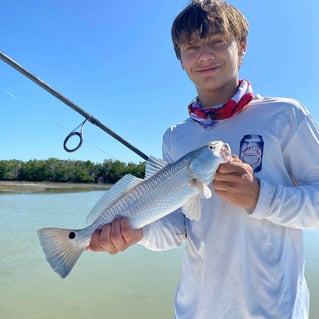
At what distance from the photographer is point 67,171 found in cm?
4806

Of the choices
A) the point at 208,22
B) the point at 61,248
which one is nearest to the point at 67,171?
the point at 61,248

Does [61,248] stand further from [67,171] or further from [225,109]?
[67,171]

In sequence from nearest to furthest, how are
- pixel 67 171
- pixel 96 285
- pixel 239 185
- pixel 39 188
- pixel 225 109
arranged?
1. pixel 239 185
2. pixel 225 109
3. pixel 96 285
4. pixel 39 188
5. pixel 67 171

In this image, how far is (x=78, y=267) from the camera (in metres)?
6.84

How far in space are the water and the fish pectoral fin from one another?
11.9 ft

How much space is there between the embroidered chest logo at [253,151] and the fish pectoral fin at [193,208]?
335 mm

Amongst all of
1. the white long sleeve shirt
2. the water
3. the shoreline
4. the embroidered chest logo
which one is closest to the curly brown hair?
the white long sleeve shirt

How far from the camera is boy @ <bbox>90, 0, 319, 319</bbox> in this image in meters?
1.54

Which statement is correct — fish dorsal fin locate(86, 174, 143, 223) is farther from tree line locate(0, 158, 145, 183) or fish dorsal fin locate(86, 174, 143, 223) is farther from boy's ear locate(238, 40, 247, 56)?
tree line locate(0, 158, 145, 183)

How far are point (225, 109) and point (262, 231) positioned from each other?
688 millimetres

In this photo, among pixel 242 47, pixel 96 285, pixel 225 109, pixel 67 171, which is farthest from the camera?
pixel 67 171

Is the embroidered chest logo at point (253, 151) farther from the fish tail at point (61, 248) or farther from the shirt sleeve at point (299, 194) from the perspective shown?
the fish tail at point (61, 248)

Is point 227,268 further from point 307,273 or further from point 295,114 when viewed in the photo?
point 307,273

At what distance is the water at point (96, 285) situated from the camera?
4.93 m
